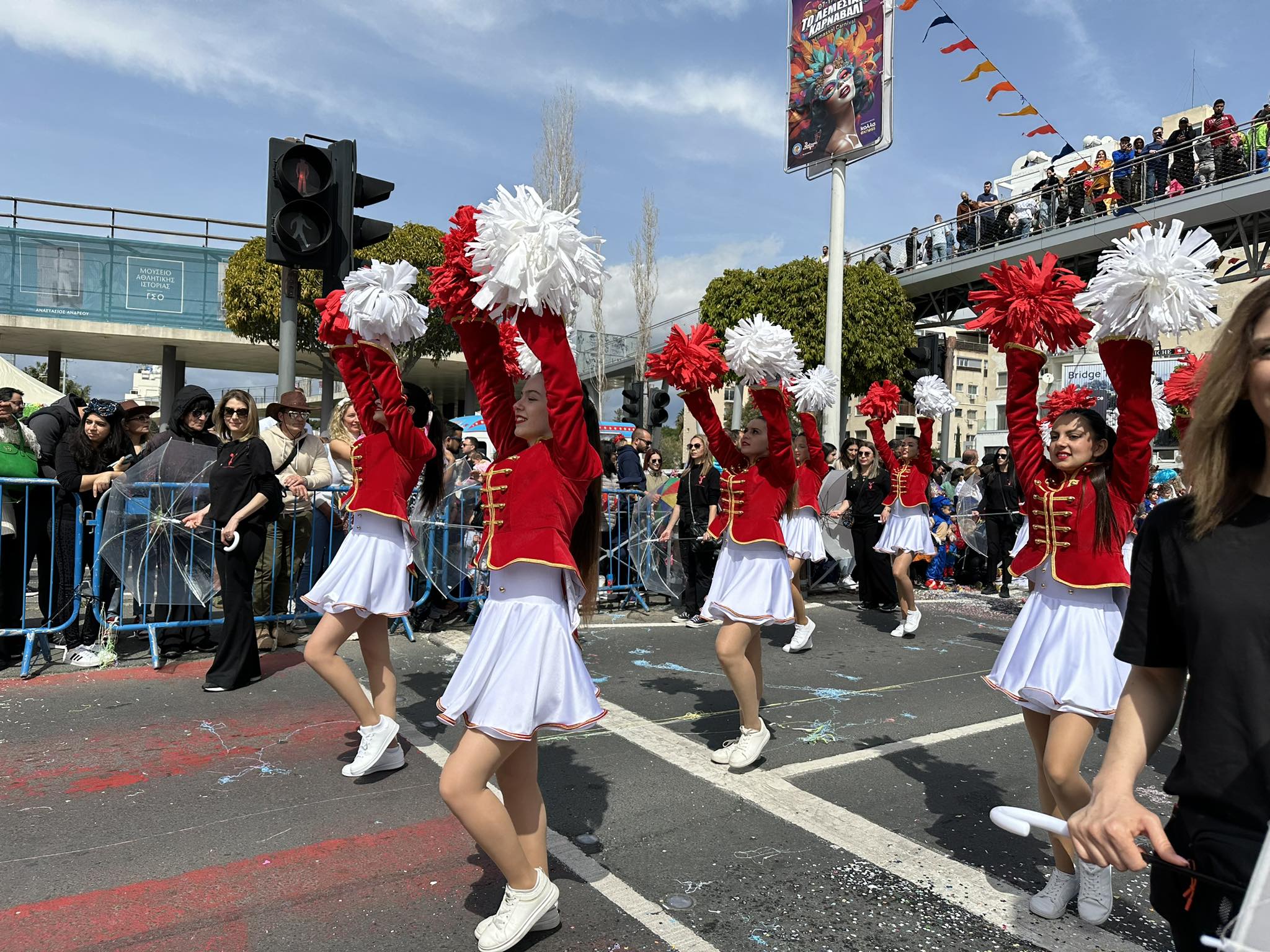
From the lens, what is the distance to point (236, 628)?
5.98 m

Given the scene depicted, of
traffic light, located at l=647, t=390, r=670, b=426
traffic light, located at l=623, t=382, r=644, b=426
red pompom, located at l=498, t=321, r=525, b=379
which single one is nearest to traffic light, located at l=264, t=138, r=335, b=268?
red pompom, located at l=498, t=321, r=525, b=379

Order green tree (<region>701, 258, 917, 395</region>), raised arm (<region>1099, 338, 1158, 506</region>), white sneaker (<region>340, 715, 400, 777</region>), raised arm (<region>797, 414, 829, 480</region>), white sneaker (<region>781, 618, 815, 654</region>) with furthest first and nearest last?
green tree (<region>701, 258, 917, 395</region>), white sneaker (<region>781, 618, 815, 654</region>), raised arm (<region>797, 414, 829, 480</region>), white sneaker (<region>340, 715, 400, 777</region>), raised arm (<region>1099, 338, 1158, 506</region>)

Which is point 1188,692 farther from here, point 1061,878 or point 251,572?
point 251,572

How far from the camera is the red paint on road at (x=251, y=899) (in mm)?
2953

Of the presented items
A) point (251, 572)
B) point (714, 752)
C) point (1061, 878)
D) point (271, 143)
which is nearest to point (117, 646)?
point (251, 572)

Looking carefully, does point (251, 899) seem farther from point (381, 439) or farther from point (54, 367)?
point (54, 367)

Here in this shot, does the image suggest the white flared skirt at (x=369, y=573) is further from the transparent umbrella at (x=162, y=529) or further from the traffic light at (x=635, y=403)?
the traffic light at (x=635, y=403)

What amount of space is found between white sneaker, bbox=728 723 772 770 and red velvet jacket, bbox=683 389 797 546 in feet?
3.29

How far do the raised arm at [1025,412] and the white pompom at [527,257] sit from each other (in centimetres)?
181

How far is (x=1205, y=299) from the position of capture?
316cm

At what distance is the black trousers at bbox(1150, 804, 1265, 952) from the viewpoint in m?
1.48

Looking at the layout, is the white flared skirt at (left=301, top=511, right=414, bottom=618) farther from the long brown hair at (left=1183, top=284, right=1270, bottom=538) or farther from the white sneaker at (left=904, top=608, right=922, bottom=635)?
the white sneaker at (left=904, top=608, right=922, bottom=635)

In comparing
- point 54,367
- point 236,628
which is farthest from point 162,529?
point 54,367

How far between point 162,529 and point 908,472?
259 inches
